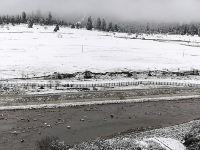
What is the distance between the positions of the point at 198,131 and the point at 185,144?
1964 mm

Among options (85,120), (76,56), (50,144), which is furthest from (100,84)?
(50,144)

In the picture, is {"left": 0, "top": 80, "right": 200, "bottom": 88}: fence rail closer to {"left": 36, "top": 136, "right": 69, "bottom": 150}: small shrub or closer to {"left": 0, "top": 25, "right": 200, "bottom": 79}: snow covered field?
{"left": 0, "top": 25, "right": 200, "bottom": 79}: snow covered field

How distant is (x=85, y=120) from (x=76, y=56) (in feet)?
158

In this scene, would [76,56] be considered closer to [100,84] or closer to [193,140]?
[100,84]

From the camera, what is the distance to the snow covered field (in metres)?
78.8

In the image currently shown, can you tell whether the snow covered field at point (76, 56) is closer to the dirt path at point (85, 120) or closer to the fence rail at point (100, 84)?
the fence rail at point (100, 84)

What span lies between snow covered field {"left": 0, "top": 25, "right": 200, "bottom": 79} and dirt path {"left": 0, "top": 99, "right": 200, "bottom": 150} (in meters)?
22.3

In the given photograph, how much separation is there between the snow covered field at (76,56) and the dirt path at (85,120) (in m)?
22.3

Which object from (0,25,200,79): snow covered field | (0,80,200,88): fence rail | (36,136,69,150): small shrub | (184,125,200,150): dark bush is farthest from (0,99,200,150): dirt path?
(0,25,200,79): snow covered field

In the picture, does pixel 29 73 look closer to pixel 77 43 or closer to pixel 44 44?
pixel 44 44

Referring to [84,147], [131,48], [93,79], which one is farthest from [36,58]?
[84,147]

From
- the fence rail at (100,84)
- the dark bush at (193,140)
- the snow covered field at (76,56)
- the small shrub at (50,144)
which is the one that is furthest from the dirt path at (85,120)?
the snow covered field at (76,56)

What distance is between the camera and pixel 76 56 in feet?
309

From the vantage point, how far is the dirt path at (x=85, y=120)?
134ft
